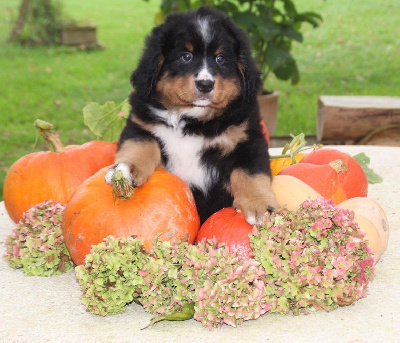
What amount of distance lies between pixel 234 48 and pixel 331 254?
123cm

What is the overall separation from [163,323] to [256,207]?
719 mm

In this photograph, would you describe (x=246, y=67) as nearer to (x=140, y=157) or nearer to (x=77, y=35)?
(x=140, y=157)

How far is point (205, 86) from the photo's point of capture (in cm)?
277

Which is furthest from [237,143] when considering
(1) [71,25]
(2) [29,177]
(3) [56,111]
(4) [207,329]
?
(1) [71,25]

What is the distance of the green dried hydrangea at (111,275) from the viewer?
236 centimetres

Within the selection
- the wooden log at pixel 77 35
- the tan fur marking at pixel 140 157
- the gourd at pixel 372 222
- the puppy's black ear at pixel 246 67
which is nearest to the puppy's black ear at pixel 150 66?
the tan fur marking at pixel 140 157

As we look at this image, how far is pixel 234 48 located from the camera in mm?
2986

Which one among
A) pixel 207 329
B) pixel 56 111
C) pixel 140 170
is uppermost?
pixel 140 170

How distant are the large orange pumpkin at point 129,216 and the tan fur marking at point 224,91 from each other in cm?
48

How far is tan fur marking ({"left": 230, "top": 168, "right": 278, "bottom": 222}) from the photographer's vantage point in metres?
2.70

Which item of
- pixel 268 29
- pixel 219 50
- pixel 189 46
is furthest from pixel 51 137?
pixel 268 29

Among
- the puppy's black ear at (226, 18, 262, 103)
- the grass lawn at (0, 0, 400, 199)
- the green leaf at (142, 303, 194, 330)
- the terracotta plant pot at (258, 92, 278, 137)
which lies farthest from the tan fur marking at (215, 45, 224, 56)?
the terracotta plant pot at (258, 92, 278, 137)

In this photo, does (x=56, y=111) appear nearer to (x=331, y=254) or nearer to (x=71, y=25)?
(x=71, y=25)

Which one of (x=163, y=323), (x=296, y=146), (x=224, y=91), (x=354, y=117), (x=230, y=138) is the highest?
(x=224, y=91)
